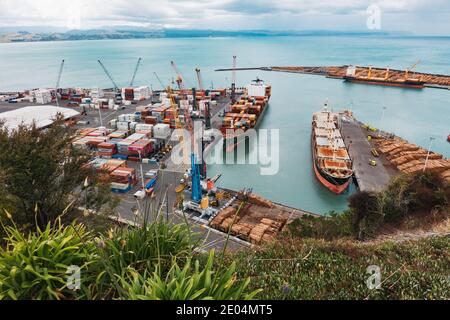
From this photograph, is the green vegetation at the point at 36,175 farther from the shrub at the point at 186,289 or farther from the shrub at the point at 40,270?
the shrub at the point at 186,289

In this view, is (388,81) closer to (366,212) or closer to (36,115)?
(366,212)

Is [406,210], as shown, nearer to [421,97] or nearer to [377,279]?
[377,279]

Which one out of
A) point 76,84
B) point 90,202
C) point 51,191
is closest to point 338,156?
point 90,202

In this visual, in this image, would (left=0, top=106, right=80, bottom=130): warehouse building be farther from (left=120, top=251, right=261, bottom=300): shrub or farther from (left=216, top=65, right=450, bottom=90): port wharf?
(left=216, top=65, right=450, bottom=90): port wharf

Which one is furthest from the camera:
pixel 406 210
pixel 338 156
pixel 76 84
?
pixel 76 84
